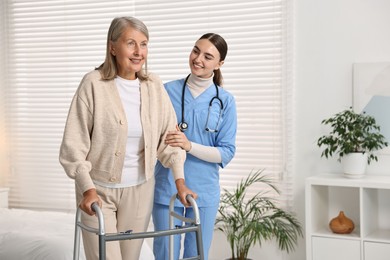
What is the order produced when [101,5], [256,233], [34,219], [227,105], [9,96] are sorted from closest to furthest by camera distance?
[227,105] → [34,219] → [256,233] → [101,5] → [9,96]

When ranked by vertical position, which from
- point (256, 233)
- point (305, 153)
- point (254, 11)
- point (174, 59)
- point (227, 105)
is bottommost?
point (256, 233)

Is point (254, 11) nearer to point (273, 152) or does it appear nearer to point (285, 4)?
point (285, 4)

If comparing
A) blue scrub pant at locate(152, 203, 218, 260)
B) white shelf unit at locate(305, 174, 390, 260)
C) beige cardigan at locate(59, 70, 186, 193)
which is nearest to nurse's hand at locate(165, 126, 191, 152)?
beige cardigan at locate(59, 70, 186, 193)

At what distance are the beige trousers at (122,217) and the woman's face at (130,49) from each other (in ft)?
1.51

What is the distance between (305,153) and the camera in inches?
179

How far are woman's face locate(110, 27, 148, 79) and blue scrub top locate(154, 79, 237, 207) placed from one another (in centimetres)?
51

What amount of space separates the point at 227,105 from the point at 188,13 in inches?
79.4

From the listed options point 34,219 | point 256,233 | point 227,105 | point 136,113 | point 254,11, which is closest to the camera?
point 136,113

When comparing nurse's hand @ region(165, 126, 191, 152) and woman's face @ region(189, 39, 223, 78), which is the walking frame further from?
woman's face @ region(189, 39, 223, 78)

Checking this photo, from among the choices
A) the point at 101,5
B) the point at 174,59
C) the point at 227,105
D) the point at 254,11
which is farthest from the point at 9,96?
the point at 227,105

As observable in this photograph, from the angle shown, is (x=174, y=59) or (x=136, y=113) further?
(x=174, y=59)

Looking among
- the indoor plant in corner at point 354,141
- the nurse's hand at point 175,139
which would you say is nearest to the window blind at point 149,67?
→ the indoor plant in corner at point 354,141

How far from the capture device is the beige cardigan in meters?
2.33

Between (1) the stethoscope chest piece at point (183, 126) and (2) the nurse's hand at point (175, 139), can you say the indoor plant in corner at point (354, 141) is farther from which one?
(2) the nurse's hand at point (175, 139)
